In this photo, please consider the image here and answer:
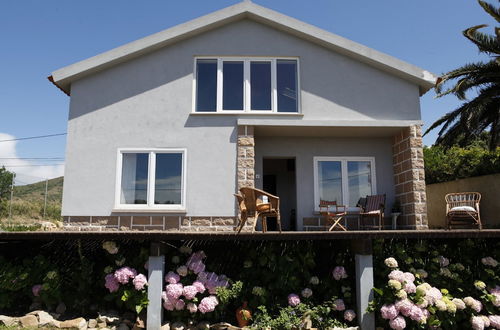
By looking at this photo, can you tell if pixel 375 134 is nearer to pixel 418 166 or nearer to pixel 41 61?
pixel 418 166

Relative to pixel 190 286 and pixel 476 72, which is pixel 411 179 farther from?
pixel 190 286

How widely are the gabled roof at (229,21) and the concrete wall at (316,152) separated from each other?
2.09 metres

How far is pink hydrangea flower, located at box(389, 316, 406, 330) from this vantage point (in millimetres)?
6070

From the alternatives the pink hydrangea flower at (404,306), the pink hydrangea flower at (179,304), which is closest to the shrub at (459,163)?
the pink hydrangea flower at (404,306)

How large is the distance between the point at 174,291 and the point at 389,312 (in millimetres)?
3401

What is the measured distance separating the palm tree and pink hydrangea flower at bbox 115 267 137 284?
1072cm

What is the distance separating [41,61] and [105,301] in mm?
11999

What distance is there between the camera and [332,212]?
10.9m

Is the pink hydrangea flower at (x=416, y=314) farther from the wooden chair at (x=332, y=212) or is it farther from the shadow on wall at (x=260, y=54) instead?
the shadow on wall at (x=260, y=54)

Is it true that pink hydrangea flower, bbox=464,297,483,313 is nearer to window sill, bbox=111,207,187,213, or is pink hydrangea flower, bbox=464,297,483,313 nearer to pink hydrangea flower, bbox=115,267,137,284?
pink hydrangea flower, bbox=115,267,137,284

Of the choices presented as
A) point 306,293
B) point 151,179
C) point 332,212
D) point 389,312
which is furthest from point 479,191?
point 151,179

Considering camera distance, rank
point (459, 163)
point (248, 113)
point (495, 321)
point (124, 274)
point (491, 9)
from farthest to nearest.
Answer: point (459, 163) < point (491, 9) < point (248, 113) < point (124, 274) < point (495, 321)

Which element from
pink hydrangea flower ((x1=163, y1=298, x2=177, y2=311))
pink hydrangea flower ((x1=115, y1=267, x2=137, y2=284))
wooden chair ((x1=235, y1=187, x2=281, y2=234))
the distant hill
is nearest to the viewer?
pink hydrangea flower ((x1=163, y1=298, x2=177, y2=311))

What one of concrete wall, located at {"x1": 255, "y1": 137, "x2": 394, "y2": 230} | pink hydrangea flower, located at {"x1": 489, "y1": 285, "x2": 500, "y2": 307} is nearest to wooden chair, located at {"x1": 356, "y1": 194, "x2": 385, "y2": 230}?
concrete wall, located at {"x1": 255, "y1": 137, "x2": 394, "y2": 230}
